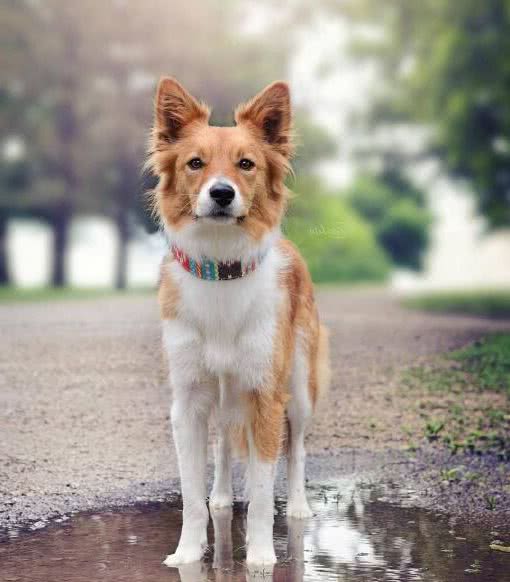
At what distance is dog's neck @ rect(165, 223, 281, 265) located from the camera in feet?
14.2

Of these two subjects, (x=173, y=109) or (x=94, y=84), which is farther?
(x=94, y=84)

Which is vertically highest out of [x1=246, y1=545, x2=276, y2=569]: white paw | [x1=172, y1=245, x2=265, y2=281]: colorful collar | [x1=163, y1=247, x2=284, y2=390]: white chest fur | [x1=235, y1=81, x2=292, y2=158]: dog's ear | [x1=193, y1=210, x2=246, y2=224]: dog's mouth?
[x1=235, y1=81, x2=292, y2=158]: dog's ear

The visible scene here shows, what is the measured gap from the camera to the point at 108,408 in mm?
7309

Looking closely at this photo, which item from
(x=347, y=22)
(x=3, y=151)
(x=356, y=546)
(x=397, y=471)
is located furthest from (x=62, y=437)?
(x=347, y=22)

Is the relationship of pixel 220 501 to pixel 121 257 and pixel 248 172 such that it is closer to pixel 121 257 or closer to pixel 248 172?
pixel 248 172

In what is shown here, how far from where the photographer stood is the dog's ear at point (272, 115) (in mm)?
4539

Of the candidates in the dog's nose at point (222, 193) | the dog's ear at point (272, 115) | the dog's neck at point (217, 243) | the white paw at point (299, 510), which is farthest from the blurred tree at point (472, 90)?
the dog's nose at point (222, 193)

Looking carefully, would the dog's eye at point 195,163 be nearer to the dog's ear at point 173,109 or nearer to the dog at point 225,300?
the dog at point 225,300

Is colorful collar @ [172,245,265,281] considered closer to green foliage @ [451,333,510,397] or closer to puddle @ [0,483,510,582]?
puddle @ [0,483,510,582]

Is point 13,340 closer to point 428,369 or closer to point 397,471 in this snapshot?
point 428,369

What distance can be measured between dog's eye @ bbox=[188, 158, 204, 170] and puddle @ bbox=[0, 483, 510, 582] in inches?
67.6

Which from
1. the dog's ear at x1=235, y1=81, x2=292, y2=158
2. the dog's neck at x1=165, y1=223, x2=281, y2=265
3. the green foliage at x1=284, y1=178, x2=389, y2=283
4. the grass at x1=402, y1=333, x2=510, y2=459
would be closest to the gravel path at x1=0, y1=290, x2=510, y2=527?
the grass at x1=402, y1=333, x2=510, y2=459

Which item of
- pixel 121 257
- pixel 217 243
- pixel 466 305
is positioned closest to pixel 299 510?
pixel 217 243

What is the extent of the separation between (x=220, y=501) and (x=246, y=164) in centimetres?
195
